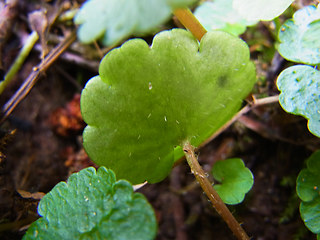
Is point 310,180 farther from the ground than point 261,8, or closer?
closer

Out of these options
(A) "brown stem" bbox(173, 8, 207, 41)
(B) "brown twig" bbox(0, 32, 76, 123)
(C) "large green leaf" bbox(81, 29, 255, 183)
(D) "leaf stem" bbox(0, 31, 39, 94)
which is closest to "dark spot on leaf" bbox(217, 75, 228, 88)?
(C) "large green leaf" bbox(81, 29, 255, 183)

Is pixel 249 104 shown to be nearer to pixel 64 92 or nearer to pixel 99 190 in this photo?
pixel 99 190

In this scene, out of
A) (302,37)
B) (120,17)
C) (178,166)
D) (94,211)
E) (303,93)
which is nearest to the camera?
(120,17)

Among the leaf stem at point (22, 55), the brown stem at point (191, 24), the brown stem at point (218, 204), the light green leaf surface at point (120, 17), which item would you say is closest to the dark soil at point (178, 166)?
the leaf stem at point (22, 55)

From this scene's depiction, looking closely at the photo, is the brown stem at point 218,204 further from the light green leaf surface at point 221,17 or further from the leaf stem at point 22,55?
the leaf stem at point 22,55

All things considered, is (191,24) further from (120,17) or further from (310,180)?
(310,180)

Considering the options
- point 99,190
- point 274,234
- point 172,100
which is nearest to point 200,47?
point 172,100

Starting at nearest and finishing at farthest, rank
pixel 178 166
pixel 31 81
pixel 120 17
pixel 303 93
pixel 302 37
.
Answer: pixel 120 17
pixel 303 93
pixel 302 37
pixel 31 81
pixel 178 166

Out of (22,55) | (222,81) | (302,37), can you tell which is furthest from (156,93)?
(22,55)
